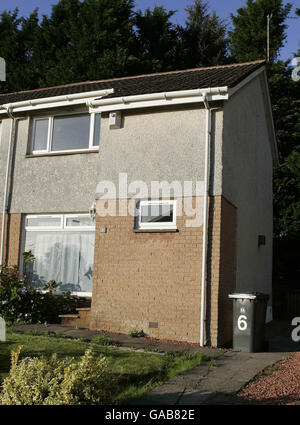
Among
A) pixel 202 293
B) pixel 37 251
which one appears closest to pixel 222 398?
pixel 202 293

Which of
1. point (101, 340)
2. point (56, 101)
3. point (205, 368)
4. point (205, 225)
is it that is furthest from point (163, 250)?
point (56, 101)

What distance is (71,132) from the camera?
12.0 m

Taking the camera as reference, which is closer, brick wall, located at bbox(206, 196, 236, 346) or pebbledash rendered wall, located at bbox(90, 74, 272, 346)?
brick wall, located at bbox(206, 196, 236, 346)

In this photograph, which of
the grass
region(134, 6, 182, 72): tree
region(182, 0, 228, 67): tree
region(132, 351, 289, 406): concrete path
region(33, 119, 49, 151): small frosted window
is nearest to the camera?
region(132, 351, 289, 406): concrete path

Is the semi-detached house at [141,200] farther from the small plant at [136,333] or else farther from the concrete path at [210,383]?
the concrete path at [210,383]

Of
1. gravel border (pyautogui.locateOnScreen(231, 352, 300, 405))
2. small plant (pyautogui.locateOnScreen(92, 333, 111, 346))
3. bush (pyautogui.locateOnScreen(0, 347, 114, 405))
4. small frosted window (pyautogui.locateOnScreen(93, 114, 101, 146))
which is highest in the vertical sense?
small frosted window (pyautogui.locateOnScreen(93, 114, 101, 146))

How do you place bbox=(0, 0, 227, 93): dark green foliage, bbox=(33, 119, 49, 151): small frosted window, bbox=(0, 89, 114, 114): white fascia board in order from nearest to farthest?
bbox=(0, 89, 114, 114): white fascia board < bbox=(33, 119, 49, 151): small frosted window < bbox=(0, 0, 227, 93): dark green foliage

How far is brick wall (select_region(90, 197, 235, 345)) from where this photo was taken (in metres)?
9.36

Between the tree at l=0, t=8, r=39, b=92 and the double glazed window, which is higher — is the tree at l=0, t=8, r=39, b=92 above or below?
above

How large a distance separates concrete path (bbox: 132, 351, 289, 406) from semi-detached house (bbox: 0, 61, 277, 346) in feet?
5.63

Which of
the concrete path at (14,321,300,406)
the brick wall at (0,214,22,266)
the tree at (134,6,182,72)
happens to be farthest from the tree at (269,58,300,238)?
the brick wall at (0,214,22,266)

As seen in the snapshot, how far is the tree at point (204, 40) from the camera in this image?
1179 inches

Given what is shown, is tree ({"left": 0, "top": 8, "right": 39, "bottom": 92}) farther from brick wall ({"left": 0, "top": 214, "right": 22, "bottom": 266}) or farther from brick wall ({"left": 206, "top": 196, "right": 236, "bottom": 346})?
brick wall ({"left": 206, "top": 196, "right": 236, "bottom": 346})

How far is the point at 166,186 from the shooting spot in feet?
32.8
